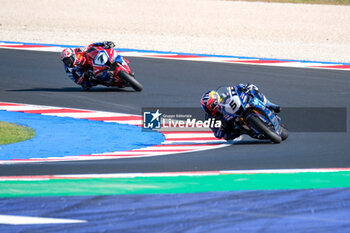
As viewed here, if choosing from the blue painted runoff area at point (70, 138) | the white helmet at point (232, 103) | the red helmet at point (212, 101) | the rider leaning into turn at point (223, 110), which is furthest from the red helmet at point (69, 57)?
the white helmet at point (232, 103)

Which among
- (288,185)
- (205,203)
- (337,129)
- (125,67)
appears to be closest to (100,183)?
(205,203)

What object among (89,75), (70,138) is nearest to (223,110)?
(70,138)

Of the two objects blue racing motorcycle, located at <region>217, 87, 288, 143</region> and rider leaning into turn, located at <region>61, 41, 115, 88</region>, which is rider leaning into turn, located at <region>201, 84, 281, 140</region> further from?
rider leaning into turn, located at <region>61, 41, 115, 88</region>

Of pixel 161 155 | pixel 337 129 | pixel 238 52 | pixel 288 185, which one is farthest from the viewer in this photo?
pixel 238 52

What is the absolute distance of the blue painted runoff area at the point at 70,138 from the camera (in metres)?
11.0

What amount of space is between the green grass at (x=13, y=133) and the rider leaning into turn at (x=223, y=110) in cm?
298

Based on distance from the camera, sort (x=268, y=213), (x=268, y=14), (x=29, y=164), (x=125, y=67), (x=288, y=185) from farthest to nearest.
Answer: (x=268, y=14), (x=125, y=67), (x=29, y=164), (x=288, y=185), (x=268, y=213)

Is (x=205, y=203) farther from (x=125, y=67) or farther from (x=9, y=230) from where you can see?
(x=125, y=67)

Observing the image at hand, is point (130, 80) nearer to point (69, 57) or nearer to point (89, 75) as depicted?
point (89, 75)

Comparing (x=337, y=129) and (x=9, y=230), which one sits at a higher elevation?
(x=9, y=230)

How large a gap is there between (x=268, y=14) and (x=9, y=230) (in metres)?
29.0

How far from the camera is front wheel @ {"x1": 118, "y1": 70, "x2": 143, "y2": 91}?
52.8ft

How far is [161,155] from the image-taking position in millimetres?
10695

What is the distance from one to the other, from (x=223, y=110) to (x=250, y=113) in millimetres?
439
